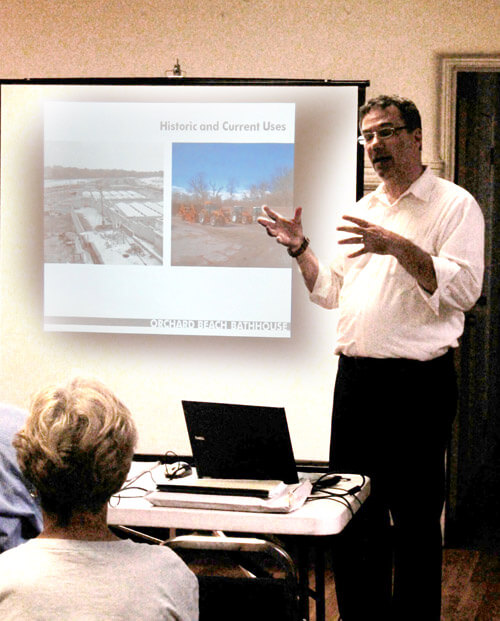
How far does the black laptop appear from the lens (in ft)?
7.28

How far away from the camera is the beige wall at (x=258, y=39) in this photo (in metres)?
4.33

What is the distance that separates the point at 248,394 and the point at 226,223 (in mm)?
770

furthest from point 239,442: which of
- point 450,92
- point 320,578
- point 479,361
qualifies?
point 479,361

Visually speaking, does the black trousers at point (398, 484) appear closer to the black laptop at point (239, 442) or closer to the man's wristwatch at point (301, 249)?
the man's wristwatch at point (301, 249)

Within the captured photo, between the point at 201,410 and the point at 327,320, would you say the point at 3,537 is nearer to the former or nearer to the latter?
the point at 201,410

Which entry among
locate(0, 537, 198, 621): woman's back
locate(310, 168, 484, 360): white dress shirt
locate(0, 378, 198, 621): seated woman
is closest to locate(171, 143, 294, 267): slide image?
locate(310, 168, 484, 360): white dress shirt

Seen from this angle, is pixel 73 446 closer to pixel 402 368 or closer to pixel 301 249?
pixel 402 368

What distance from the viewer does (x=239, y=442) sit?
7.44ft

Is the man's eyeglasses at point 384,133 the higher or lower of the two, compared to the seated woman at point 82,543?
higher

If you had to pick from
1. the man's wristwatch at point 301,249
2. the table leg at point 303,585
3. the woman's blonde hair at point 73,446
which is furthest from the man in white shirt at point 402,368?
the woman's blonde hair at point 73,446

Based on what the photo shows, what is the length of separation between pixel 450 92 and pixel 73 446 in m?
3.35

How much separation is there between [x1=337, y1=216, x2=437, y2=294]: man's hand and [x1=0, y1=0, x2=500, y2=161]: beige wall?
1741 millimetres

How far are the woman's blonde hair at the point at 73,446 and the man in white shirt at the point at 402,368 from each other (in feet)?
4.64

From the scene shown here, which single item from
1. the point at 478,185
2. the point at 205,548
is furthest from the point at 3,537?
the point at 478,185
